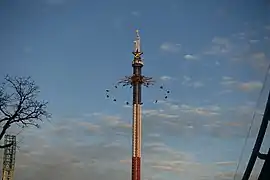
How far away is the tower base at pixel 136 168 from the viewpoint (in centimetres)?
5425

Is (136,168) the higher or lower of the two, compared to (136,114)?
lower

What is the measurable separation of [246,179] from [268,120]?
1.39 m

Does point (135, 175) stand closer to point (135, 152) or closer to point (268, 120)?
point (135, 152)

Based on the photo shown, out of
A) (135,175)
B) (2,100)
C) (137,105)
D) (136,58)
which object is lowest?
(135,175)

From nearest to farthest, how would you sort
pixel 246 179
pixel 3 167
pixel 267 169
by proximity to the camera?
pixel 267 169 < pixel 246 179 < pixel 3 167

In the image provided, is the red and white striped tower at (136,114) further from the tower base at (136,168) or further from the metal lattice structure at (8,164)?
the metal lattice structure at (8,164)

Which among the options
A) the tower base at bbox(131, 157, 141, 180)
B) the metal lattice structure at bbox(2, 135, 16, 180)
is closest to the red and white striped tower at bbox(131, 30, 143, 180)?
the tower base at bbox(131, 157, 141, 180)

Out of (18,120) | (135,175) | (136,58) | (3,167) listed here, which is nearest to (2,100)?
(18,120)

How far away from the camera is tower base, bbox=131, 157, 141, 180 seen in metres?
54.2

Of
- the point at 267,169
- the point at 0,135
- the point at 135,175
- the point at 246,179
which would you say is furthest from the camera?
the point at 135,175

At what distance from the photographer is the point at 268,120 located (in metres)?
8.23

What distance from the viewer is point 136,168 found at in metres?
54.8

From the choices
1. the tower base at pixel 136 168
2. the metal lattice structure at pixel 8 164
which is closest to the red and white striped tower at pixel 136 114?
the tower base at pixel 136 168

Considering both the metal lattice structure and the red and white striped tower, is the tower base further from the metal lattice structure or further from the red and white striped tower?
the metal lattice structure
